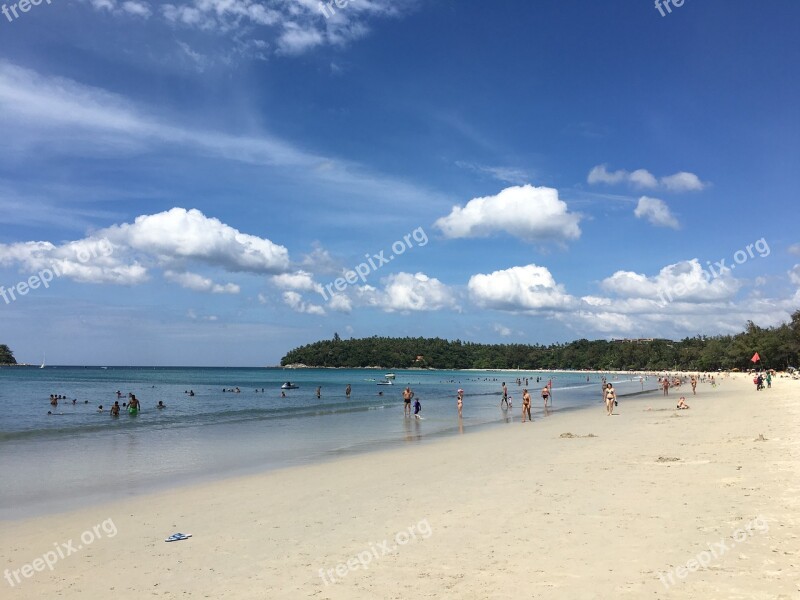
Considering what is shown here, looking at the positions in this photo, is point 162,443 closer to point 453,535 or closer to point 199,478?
point 199,478

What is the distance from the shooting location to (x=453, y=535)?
9461mm

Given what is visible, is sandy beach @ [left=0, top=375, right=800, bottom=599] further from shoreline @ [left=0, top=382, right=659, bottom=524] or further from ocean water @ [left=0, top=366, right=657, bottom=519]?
ocean water @ [left=0, top=366, right=657, bottom=519]

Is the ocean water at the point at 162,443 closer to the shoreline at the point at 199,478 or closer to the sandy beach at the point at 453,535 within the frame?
the shoreline at the point at 199,478

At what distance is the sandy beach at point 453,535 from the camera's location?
7.29 metres

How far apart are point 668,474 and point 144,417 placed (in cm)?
3757

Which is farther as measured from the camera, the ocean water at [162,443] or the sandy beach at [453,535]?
the ocean water at [162,443]

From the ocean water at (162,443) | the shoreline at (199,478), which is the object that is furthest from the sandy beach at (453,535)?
the ocean water at (162,443)

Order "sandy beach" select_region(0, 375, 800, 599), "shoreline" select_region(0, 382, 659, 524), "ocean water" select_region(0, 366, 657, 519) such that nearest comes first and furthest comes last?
"sandy beach" select_region(0, 375, 800, 599) → "shoreline" select_region(0, 382, 659, 524) → "ocean water" select_region(0, 366, 657, 519)

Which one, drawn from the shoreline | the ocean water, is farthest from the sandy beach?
the ocean water

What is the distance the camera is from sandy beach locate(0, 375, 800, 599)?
287 inches

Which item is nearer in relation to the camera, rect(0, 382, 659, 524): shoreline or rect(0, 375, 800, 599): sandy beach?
rect(0, 375, 800, 599): sandy beach

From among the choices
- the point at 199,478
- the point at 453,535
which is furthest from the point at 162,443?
the point at 453,535

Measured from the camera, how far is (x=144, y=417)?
41.0 meters

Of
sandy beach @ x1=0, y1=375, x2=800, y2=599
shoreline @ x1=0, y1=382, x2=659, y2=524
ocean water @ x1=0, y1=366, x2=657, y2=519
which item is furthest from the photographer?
ocean water @ x1=0, y1=366, x2=657, y2=519
